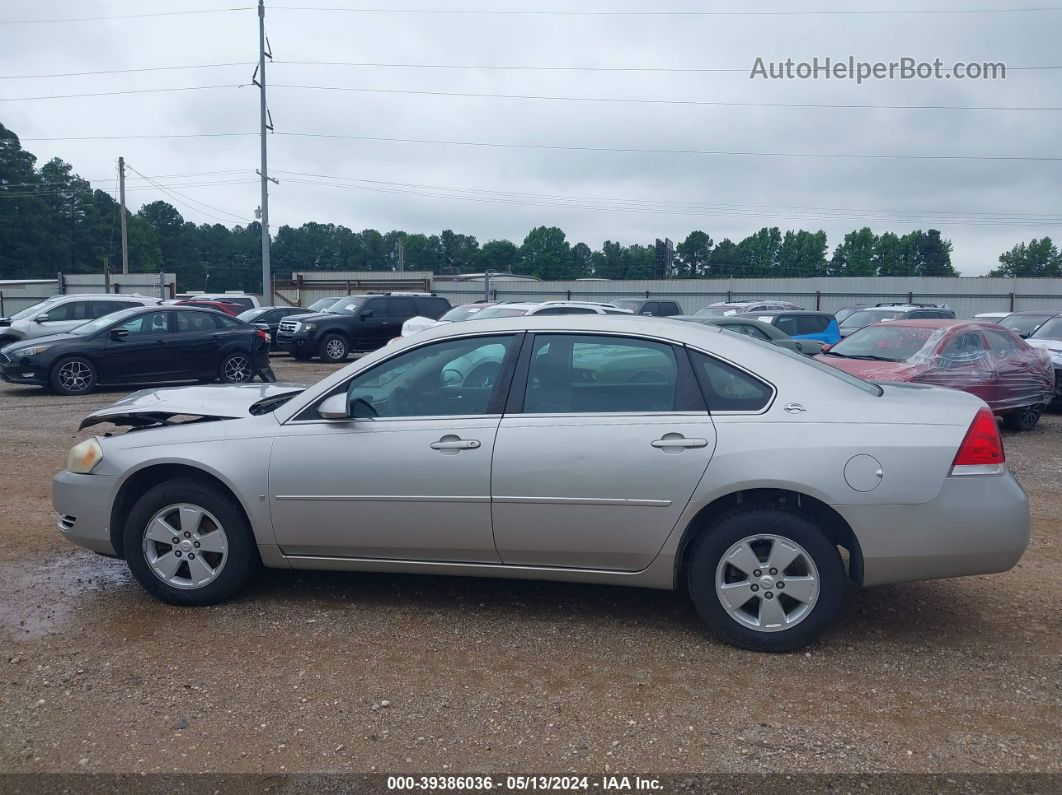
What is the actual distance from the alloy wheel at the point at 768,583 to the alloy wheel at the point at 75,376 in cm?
1340

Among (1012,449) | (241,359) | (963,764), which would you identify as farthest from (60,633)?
(241,359)

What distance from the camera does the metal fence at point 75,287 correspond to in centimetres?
3772

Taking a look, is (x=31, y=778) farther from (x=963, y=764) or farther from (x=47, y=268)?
(x=47, y=268)

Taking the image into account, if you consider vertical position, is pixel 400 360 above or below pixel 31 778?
above

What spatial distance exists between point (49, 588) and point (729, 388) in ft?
13.1

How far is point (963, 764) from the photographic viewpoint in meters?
3.29

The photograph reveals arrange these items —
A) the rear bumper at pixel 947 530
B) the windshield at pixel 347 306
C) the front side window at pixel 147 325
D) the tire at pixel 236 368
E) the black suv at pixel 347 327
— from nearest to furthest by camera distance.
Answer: the rear bumper at pixel 947 530, the front side window at pixel 147 325, the tire at pixel 236 368, the black suv at pixel 347 327, the windshield at pixel 347 306

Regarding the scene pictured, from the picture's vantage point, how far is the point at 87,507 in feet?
16.1

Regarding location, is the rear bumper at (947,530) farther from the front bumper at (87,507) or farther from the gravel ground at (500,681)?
the front bumper at (87,507)

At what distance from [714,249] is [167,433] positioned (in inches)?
3232

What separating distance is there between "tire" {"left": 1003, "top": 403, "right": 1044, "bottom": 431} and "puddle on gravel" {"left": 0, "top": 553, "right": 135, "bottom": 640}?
10279mm

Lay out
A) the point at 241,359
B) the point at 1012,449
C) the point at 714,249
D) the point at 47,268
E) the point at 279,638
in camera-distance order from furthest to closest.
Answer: the point at 714,249 < the point at 47,268 < the point at 241,359 < the point at 1012,449 < the point at 279,638

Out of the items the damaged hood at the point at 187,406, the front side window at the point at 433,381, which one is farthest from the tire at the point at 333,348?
the front side window at the point at 433,381

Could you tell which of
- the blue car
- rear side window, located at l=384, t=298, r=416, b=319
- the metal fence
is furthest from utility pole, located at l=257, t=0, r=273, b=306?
the blue car
